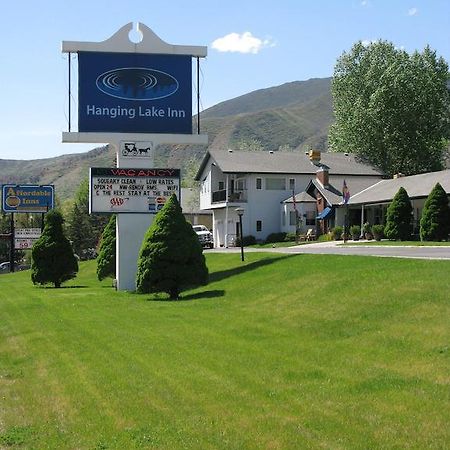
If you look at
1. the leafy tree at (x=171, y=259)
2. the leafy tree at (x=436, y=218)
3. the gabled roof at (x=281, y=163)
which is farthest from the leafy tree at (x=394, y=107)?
the leafy tree at (x=171, y=259)

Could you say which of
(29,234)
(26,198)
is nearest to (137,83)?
(26,198)

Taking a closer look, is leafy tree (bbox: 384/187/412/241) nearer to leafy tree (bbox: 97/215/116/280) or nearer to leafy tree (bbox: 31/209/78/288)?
leafy tree (bbox: 97/215/116/280)

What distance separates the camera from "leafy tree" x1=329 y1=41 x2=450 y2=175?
69562 mm

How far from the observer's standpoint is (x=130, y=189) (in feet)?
105

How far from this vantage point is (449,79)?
2874 inches

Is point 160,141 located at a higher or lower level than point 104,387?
higher

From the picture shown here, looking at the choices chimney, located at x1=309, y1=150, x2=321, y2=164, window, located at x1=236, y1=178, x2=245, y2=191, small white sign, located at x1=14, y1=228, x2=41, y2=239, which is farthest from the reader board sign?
chimney, located at x1=309, y1=150, x2=321, y2=164

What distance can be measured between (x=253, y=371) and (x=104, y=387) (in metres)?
2.20

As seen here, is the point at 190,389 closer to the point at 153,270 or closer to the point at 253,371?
the point at 253,371

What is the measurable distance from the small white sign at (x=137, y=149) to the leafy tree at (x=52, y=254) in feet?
18.0

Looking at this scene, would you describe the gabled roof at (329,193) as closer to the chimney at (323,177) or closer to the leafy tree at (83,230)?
the chimney at (323,177)

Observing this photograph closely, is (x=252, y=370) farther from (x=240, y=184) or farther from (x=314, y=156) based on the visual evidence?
(x=314, y=156)

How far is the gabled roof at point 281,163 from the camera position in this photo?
63.4m

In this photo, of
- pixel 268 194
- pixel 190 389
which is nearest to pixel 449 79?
pixel 268 194
